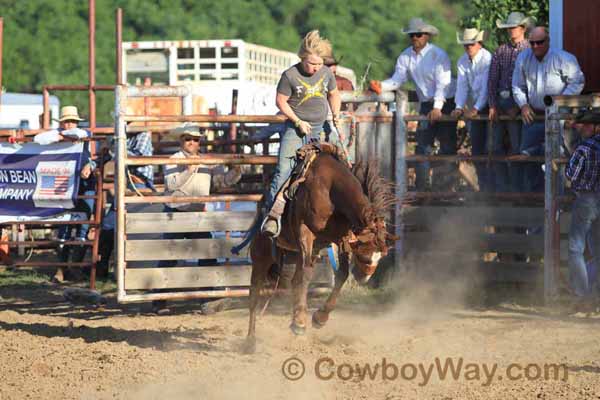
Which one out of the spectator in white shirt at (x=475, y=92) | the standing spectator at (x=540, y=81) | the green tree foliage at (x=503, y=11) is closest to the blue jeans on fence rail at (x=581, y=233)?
the standing spectator at (x=540, y=81)

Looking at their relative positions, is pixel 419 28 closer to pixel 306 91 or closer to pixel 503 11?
pixel 306 91

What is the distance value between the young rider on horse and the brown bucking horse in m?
0.57

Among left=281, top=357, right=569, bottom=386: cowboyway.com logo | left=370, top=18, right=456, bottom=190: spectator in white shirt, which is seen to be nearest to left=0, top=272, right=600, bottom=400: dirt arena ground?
left=281, top=357, right=569, bottom=386: cowboyway.com logo

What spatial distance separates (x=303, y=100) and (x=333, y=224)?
54.5 inches

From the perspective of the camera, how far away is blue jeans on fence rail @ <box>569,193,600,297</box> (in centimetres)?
952

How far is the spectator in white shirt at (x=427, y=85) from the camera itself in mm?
11055

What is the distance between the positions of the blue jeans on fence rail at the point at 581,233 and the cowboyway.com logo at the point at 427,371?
245 centimetres

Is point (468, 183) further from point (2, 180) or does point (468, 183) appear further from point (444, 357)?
point (2, 180)

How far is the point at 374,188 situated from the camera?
7.96 m

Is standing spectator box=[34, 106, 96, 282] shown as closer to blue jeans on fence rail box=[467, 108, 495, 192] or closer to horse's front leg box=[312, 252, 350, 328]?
blue jeans on fence rail box=[467, 108, 495, 192]

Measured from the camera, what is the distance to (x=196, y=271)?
1012 cm

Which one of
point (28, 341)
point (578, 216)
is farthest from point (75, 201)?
point (578, 216)

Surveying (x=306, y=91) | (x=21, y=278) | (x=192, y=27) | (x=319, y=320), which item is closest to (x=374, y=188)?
(x=319, y=320)

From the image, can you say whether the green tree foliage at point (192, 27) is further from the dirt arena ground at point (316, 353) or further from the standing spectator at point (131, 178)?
the dirt arena ground at point (316, 353)
